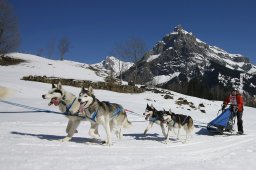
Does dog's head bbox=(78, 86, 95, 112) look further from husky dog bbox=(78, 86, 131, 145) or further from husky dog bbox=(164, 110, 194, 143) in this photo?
husky dog bbox=(164, 110, 194, 143)

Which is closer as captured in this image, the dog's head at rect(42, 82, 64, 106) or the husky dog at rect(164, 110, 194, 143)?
the dog's head at rect(42, 82, 64, 106)

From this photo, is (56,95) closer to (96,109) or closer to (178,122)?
(96,109)

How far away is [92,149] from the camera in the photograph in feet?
23.4

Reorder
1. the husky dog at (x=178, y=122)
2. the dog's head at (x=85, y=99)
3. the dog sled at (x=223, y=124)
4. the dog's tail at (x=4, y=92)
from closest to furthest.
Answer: the dog's head at (x=85, y=99)
the husky dog at (x=178, y=122)
the dog sled at (x=223, y=124)
the dog's tail at (x=4, y=92)

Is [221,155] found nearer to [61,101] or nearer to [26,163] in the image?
[61,101]

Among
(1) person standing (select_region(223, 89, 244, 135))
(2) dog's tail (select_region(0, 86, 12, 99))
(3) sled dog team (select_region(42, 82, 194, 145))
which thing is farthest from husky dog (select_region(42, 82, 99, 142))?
(2) dog's tail (select_region(0, 86, 12, 99))

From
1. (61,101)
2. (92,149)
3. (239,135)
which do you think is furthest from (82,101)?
(239,135)

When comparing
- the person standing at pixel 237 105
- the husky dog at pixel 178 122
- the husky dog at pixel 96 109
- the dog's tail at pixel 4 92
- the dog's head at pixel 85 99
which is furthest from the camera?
the dog's tail at pixel 4 92

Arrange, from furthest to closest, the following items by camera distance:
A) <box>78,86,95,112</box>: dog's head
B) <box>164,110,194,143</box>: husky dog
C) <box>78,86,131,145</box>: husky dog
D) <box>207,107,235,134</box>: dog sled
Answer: <box>207,107,235,134</box>: dog sled, <box>164,110,194,143</box>: husky dog, <box>78,86,131,145</box>: husky dog, <box>78,86,95,112</box>: dog's head

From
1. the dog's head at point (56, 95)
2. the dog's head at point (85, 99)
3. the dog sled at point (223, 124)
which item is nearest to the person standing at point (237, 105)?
the dog sled at point (223, 124)

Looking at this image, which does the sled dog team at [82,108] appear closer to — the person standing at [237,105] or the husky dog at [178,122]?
the husky dog at [178,122]

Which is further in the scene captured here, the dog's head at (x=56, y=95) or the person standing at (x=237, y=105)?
the person standing at (x=237, y=105)

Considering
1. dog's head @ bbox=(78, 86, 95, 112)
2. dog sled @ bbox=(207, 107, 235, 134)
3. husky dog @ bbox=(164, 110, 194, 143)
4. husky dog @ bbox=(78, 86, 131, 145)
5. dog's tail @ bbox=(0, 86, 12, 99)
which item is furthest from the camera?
dog's tail @ bbox=(0, 86, 12, 99)

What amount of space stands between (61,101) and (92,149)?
1431mm
